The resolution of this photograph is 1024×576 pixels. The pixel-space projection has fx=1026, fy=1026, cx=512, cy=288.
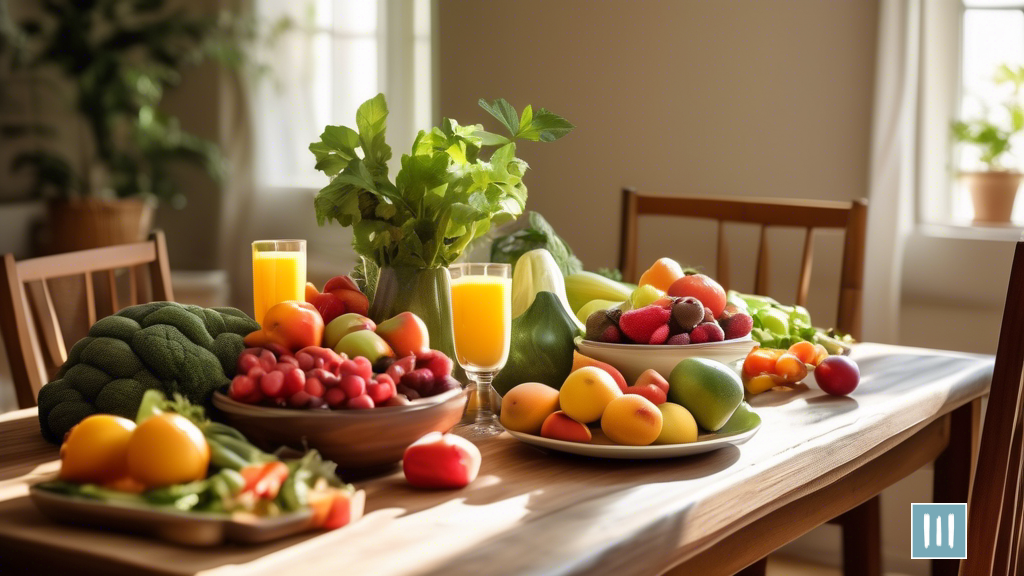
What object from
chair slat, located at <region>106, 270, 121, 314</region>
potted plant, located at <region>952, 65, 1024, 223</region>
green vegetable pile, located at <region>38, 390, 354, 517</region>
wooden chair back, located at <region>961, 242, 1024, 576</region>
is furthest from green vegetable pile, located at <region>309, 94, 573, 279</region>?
potted plant, located at <region>952, 65, 1024, 223</region>

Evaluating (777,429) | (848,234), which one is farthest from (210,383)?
(848,234)

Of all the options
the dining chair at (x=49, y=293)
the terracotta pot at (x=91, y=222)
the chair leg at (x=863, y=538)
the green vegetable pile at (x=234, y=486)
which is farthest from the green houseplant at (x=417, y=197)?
the terracotta pot at (x=91, y=222)

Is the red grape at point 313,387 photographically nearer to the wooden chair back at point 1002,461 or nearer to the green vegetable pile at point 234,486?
the green vegetable pile at point 234,486

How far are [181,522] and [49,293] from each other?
3.41 ft

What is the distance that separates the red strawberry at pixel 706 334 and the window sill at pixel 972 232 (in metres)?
1.64

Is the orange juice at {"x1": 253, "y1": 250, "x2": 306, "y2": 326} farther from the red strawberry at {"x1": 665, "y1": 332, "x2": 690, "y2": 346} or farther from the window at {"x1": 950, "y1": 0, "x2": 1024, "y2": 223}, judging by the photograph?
the window at {"x1": 950, "y1": 0, "x2": 1024, "y2": 223}

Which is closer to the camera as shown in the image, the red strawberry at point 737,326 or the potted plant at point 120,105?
the red strawberry at point 737,326

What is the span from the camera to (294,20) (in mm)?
4730

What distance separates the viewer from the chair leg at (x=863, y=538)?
6.30ft

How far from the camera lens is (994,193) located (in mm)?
2686

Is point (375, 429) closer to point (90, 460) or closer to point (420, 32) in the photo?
point (90, 460)

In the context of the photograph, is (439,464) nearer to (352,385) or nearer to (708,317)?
(352,385)

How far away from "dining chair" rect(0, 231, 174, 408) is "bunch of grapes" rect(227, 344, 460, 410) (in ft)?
2.31

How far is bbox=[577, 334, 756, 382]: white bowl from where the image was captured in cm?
122
